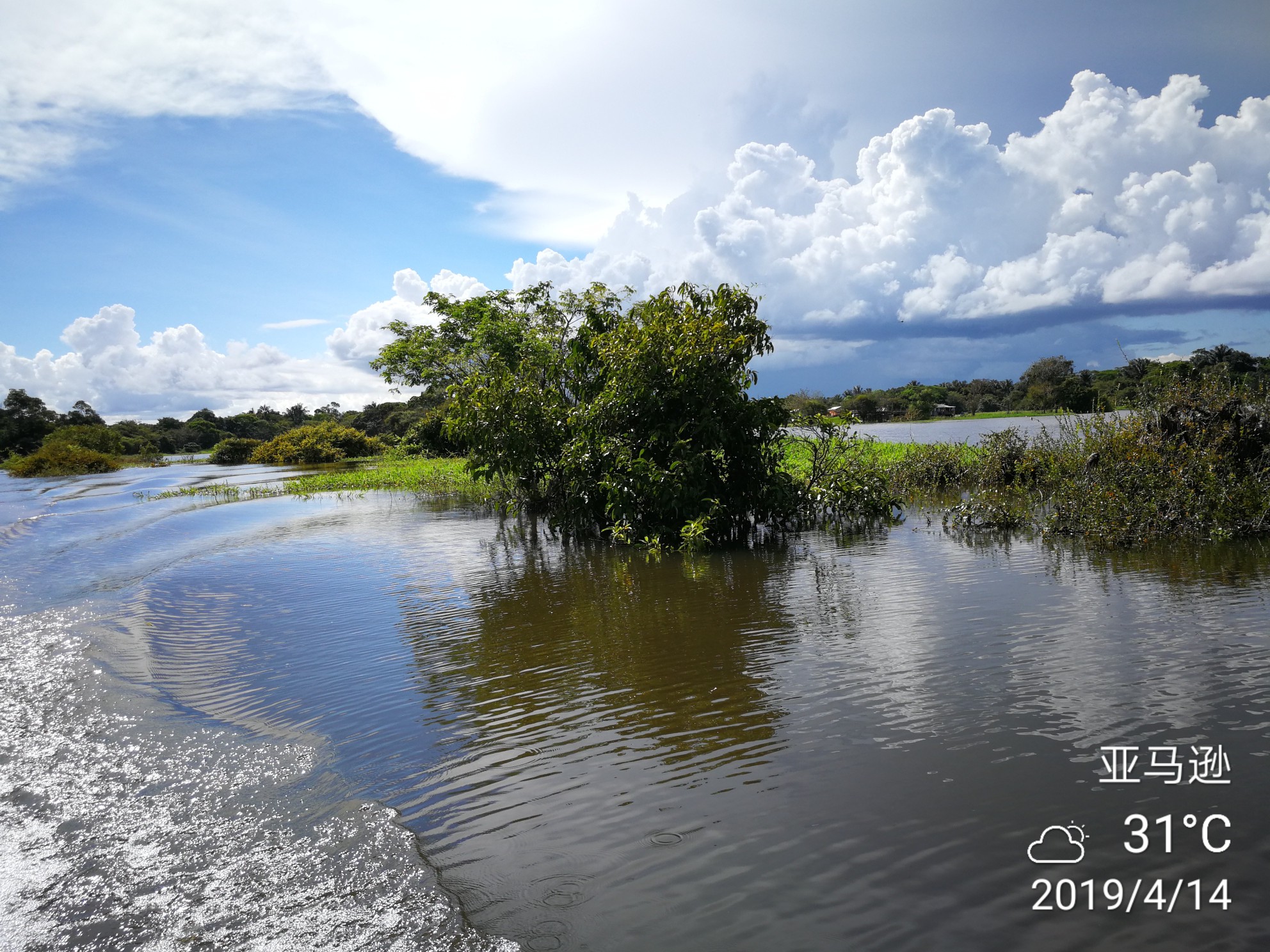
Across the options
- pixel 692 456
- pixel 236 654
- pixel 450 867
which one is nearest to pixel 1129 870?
pixel 450 867

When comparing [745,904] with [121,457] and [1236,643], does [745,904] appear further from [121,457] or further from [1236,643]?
[121,457]

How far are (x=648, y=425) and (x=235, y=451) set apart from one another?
61.2m

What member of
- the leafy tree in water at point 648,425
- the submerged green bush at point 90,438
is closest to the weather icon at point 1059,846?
the leafy tree in water at point 648,425

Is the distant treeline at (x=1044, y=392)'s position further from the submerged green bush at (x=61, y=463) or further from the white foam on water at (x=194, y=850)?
the submerged green bush at (x=61, y=463)

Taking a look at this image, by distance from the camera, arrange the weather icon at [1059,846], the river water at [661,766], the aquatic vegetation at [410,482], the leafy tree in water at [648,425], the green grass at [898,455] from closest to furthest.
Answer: the river water at [661,766] < the weather icon at [1059,846] < the leafy tree in water at [648,425] < the green grass at [898,455] < the aquatic vegetation at [410,482]

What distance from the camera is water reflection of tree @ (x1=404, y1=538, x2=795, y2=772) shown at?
539 centimetres

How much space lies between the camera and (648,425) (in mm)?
13648

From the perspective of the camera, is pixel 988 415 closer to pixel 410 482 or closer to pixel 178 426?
pixel 410 482

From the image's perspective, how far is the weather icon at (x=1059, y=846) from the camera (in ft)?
12.0

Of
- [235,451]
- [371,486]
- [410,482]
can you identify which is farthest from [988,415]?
[235,451]

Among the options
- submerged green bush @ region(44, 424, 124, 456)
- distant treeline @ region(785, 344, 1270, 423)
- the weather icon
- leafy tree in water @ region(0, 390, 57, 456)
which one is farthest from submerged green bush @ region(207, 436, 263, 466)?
the weather icon

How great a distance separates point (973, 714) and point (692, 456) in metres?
8.17

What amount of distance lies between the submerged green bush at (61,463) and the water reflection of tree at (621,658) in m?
60.7

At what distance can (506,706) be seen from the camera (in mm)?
6051
